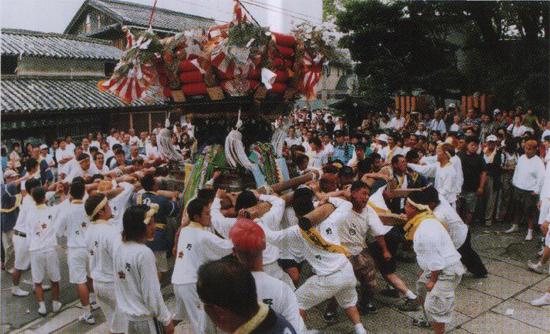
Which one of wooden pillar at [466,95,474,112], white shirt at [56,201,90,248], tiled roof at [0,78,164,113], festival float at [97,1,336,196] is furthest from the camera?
wooden pillar at [466,95,474,112]

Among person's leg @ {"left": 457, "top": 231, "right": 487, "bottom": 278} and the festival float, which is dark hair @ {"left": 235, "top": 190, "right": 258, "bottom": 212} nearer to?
the festival float

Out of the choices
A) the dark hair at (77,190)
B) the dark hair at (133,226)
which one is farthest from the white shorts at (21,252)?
the dark hair at (133,226)

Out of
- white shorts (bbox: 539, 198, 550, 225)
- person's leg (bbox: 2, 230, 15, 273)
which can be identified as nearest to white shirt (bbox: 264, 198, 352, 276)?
white shorts (bbox: 539, 198, 550, 225)

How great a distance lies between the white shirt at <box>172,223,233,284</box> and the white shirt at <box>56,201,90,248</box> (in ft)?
6.85

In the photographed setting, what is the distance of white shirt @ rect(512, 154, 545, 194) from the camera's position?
7.65 metres

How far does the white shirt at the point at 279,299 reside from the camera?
293 centimetres

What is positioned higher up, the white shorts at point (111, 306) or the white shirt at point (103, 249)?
the white shirt at point (103, 249)

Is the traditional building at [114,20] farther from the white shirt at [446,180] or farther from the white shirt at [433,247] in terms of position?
the white shirt at [433,247]

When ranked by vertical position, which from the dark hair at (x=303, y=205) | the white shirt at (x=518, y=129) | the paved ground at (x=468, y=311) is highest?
the white shirt at (x=518, y=129)

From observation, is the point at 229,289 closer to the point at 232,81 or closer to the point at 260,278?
the point at 260,278

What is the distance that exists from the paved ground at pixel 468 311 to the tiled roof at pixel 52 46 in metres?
12.8

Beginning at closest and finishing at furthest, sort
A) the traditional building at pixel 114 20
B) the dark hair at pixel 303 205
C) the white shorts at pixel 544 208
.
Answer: the dark hair at pixel 303 205
the white shorts at pixel 544 208
the traditional building at pixel 114 20

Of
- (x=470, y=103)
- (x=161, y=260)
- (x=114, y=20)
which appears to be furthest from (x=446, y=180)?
(x=114, y=20)

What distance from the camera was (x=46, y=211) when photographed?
5828mm
